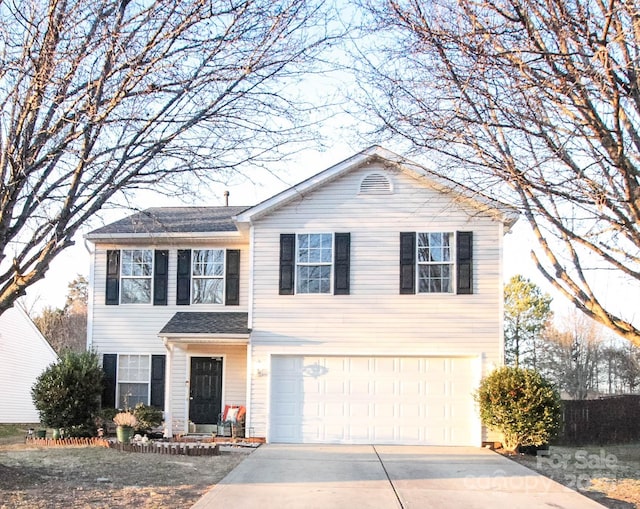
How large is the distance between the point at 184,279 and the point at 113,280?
1798 mm

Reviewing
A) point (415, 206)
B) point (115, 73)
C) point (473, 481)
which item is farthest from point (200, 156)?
point (415, 206)

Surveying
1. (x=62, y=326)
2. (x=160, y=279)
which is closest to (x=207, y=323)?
(x=160, y=279)

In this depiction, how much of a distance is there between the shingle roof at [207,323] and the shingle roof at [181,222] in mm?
2062

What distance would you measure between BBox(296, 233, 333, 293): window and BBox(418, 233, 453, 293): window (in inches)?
79.3

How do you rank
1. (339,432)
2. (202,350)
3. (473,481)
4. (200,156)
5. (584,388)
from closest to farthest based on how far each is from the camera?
(200,156)
(473,481)
(339,432)
(202,350)
(584,388)

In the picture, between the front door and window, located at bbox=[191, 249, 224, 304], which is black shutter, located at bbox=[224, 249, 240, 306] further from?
the front door

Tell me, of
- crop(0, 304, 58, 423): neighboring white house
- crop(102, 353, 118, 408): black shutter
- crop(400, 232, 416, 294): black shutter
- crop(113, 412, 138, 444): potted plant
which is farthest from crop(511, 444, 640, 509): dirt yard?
crop(0, 304, 58, 423): neighboring white house

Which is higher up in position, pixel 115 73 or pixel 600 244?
pixel 115 73

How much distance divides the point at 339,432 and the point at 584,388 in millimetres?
22918

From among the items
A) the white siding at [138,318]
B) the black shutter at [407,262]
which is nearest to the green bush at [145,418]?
the white siding at [138,318]

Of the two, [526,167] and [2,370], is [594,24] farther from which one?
[2,370]

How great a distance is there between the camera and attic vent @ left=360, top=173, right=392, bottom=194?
1578cm

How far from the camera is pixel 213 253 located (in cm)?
1736

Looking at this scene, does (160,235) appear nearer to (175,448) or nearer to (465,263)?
(175,448)
